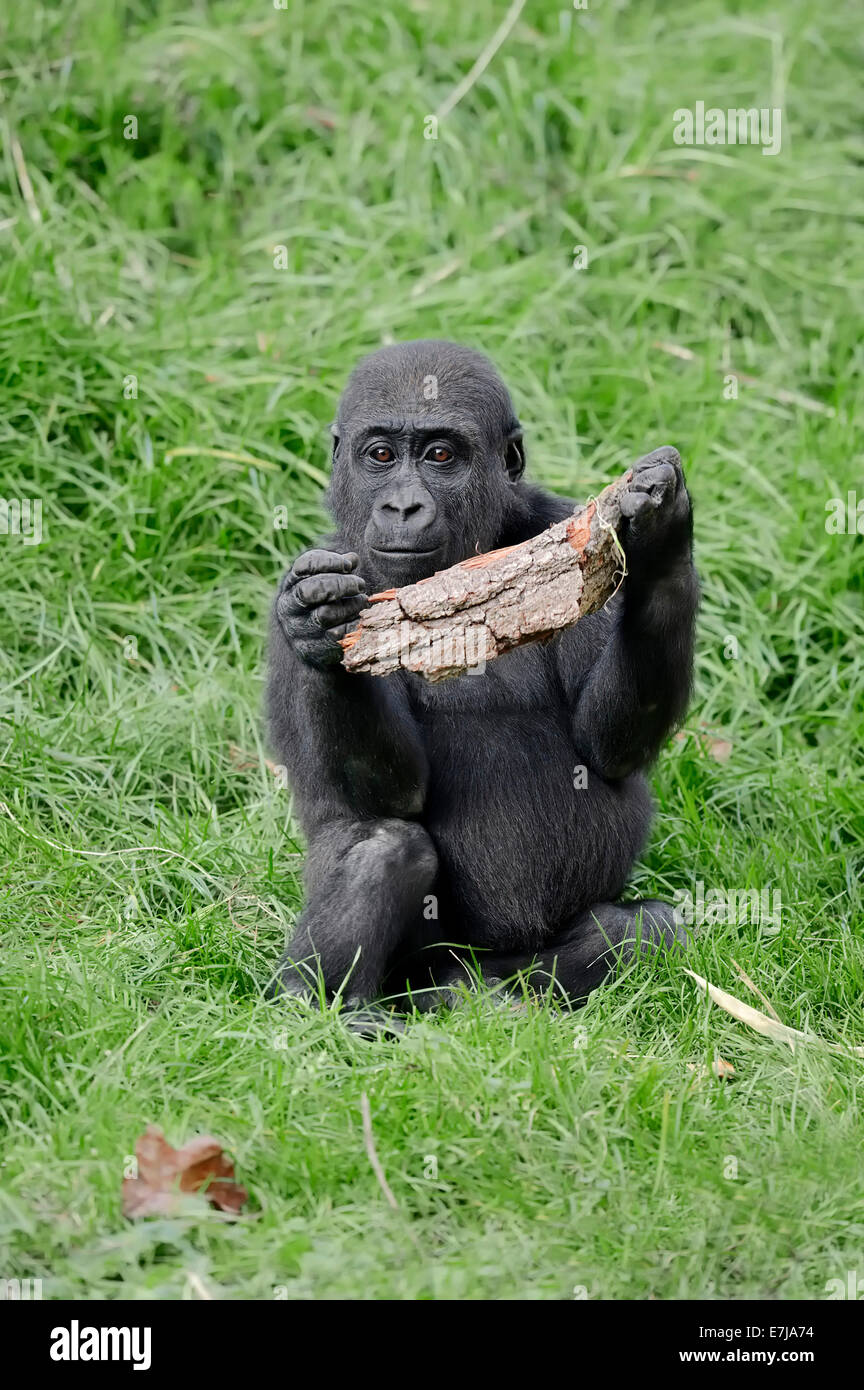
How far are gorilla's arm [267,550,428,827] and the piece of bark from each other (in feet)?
0.34

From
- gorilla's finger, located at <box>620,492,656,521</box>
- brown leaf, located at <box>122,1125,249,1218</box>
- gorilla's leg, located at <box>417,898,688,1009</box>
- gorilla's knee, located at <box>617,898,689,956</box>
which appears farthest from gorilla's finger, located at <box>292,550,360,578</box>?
brown leaf, located at <box>122,1125,249,1218</box>

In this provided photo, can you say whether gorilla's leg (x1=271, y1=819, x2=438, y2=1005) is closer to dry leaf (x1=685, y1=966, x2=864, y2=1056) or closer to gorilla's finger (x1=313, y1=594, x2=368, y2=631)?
gorilla's finger (x1=313, y1=594, x2=368, y2=631)

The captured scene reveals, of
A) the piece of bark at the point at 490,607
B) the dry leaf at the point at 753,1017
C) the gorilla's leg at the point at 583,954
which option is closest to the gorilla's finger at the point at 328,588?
the piece of bark at the point at 490,607

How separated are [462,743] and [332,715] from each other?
0.65 m

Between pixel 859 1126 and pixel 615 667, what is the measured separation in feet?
5.48

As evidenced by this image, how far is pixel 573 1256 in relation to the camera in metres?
4.18

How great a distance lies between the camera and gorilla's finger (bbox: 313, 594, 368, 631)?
17.0 ft

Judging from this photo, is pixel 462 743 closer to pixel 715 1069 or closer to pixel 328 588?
pixel 328 588

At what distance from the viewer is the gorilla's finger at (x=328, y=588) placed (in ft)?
16.9

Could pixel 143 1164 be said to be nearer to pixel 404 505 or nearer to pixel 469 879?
pixel 469 879

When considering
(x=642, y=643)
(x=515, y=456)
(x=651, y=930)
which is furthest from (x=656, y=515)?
(x=651, y=930)

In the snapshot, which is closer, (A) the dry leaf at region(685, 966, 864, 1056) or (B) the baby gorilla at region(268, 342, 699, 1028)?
(A) the dry leaf at region(685, 966, 864, 1056)

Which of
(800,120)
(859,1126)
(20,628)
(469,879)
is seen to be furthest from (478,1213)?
(800,120)

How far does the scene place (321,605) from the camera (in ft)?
17.0
